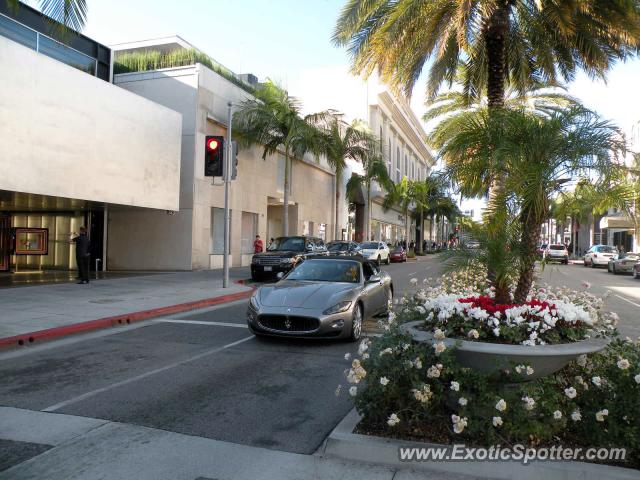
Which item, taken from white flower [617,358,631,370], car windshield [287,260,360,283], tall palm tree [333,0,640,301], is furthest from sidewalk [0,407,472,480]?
tall palm tree [333,0,640,301]

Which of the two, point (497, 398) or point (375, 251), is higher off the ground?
point (375, 251)

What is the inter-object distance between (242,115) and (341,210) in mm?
18725

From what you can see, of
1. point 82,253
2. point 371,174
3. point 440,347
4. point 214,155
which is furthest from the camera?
point 371,174

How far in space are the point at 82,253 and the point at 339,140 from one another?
18239 mm

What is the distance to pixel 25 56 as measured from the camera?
13.6 meters

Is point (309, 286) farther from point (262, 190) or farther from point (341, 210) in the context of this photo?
point (341, 210)

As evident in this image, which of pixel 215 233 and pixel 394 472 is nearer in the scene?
pixel 394 472

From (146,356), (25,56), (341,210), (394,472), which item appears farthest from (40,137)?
(341,210)

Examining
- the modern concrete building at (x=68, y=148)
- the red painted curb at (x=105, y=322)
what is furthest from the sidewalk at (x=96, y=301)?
the modern concrete building at (x=68, y=148)

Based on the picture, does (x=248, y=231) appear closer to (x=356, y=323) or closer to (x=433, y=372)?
(x=356, y=323)

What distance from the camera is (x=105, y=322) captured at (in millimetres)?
9891

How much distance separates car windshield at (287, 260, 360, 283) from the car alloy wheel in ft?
2.50

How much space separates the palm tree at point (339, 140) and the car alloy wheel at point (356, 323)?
20.4 meters

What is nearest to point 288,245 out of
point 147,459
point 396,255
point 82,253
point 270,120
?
point 270,120
